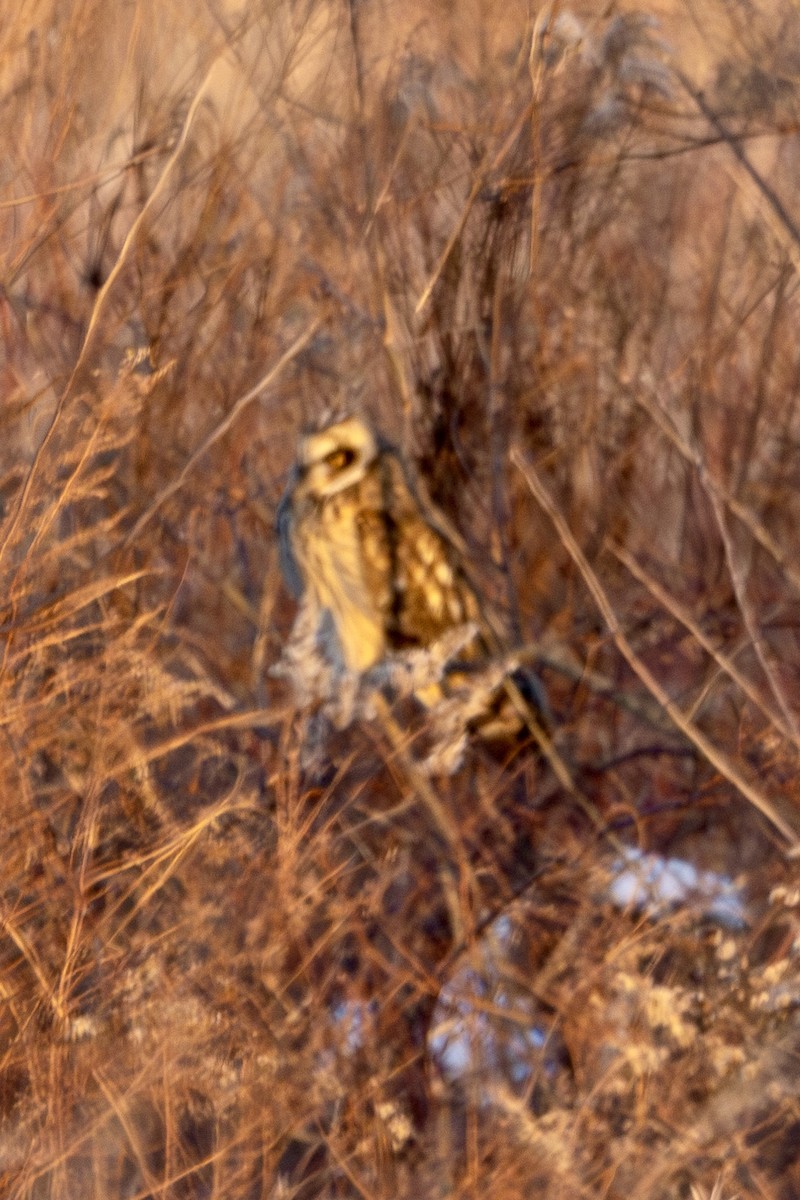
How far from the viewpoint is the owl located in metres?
3.28

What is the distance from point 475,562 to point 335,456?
1.43 feet

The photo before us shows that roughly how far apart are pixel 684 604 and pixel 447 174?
4.07 ft

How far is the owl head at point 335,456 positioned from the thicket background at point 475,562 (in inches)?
5.0

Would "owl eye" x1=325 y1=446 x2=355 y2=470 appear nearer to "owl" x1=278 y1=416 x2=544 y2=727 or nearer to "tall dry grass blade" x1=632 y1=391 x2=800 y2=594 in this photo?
"owl" x1=278 y1=416 x2=544 y2=727

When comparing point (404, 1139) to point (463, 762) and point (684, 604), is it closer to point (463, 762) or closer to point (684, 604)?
point (463, 762)

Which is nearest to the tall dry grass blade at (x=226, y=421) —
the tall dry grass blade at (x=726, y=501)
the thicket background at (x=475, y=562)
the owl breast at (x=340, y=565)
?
the thicket background at (x=475, y=562)

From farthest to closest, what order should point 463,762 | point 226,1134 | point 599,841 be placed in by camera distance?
point 463,762 < point 599,841 < point 226,1134

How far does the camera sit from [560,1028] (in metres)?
2.33

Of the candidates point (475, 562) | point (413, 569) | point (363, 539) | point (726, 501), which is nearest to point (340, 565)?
point (363, 539)

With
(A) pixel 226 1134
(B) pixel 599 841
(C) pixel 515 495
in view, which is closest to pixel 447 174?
(C) pixel 515 495

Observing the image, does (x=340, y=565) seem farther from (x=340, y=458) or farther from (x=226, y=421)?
(x=226, y=421)

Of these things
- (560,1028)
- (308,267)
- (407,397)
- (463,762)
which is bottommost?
(560,1028)

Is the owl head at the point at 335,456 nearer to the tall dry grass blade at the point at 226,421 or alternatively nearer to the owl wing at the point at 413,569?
the owl wing at the point at 413,569

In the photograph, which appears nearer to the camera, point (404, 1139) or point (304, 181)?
point (404, 1139)
